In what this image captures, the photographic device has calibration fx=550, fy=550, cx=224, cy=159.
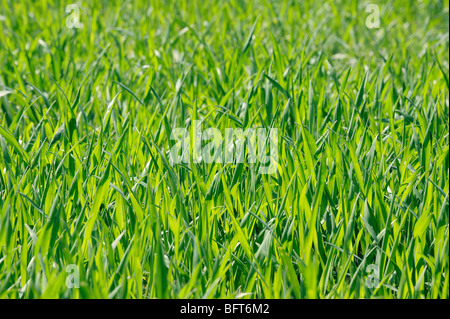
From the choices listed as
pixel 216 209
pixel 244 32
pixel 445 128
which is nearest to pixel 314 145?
pixel 216 209

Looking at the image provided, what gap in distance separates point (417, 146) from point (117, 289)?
0.96 metres

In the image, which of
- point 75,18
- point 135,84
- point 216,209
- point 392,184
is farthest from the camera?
point 75,18

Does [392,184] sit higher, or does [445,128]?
[445,128]

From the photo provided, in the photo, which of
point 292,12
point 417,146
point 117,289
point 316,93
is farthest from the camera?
point 292,12

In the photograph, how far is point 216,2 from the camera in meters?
3.33

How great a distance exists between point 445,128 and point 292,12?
1.65 meters

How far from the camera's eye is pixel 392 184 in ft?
4.71

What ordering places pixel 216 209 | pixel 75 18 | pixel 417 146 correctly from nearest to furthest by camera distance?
pixel 216 209
pixel 417 146
pixel 75 18

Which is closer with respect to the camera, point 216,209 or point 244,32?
point 216,209

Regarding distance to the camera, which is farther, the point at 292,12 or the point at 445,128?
the point at 292,12
